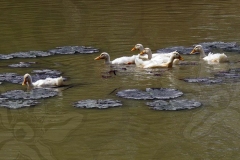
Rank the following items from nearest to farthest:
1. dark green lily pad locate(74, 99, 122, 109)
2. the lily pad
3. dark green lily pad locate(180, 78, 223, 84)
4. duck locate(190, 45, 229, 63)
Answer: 1. dark green lily pad locate(74, 99, 122, 109)
2. dark green lily pad locate(180, 78, 223, 84)
3. duck locate(190, 45, 229, 63)
4. the lily pad

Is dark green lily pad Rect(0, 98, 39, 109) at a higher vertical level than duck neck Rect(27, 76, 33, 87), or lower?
lower

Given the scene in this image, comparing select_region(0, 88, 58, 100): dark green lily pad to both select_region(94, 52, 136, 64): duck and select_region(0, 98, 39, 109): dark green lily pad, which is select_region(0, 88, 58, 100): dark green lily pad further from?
select_region(94, 52, 136, 64): duck

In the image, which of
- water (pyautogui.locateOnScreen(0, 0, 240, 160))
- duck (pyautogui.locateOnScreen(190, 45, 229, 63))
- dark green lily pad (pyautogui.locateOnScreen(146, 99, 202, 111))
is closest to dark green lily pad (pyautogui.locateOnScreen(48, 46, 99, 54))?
water (pyautogui.locateOnScreen(0, 0, 240, 160))

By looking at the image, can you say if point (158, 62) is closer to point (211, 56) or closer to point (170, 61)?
point (170, 61)

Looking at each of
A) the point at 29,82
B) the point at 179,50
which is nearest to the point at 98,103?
the point at 29,82

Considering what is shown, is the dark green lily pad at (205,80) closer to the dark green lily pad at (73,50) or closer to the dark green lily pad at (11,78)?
the dark green lily pad at (11,78)

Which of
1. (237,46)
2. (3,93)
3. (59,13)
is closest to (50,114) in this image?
(3,93)

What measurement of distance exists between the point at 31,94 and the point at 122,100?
156 centimetres

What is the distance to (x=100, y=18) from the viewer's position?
18.8 meters

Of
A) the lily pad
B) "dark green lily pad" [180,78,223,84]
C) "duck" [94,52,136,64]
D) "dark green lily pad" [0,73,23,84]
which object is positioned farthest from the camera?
the lily pad

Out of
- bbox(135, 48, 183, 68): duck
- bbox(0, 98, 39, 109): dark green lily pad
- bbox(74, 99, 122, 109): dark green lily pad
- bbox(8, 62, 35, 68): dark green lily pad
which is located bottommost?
bbox(74, 99, 122, 109): dark green lily pad

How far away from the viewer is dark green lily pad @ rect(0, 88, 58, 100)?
10742 mm

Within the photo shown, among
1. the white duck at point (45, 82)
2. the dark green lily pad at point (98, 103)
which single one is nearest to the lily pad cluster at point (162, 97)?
the dark green lily pad at point (98, 103)

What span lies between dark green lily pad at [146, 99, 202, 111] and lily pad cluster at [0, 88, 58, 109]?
69.7 inches
